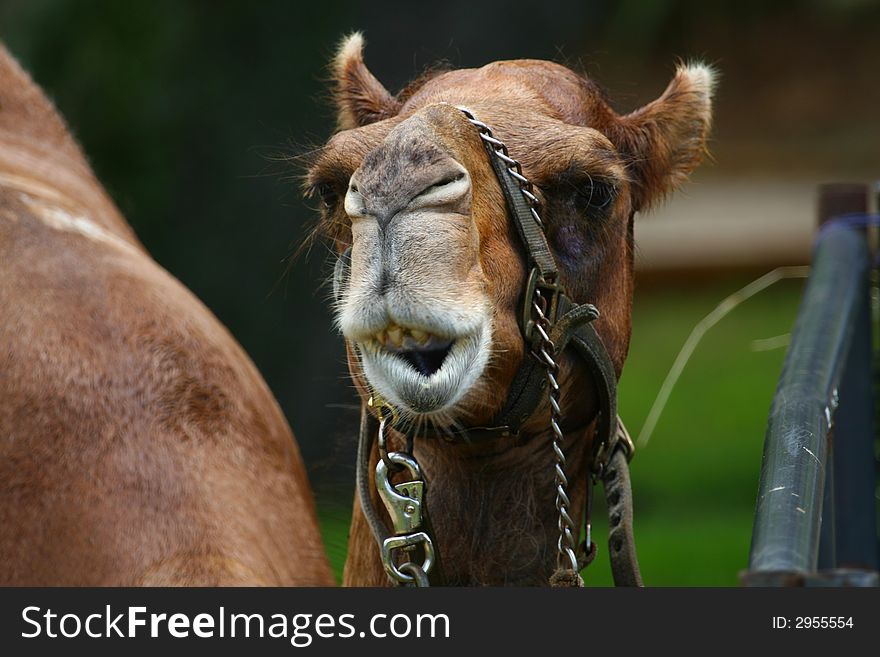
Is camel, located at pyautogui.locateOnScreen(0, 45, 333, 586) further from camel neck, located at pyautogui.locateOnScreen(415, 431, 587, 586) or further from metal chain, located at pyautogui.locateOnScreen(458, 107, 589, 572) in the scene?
metal chain, located at pyautogui.locateOnScreen(458, 107, 589, 572)

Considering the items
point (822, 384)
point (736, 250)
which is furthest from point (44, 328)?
point (736, 250)

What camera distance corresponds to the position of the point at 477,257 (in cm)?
250

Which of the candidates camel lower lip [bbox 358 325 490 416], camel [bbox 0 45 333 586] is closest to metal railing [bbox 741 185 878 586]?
camel lower lip [bbox 358 325 490 416]

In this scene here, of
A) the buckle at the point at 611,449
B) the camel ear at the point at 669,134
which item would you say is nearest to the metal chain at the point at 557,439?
the buckle at the point at 611,449

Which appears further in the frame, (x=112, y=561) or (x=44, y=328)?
(x=44, y=328)

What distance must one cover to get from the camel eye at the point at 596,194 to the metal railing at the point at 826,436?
1.71 ft

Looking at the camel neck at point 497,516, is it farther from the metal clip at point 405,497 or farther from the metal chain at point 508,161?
the metal chain at point 508,161

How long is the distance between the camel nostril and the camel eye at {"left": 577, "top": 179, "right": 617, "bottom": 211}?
59cm

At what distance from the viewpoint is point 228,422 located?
11.3 ft

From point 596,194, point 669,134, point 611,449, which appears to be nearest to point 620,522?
point 611,449

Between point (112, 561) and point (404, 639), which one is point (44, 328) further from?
point (404, 639)

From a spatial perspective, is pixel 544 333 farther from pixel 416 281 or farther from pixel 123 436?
pixel 123 436

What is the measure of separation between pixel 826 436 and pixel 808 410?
0.21 feet

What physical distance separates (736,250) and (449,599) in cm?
1171
